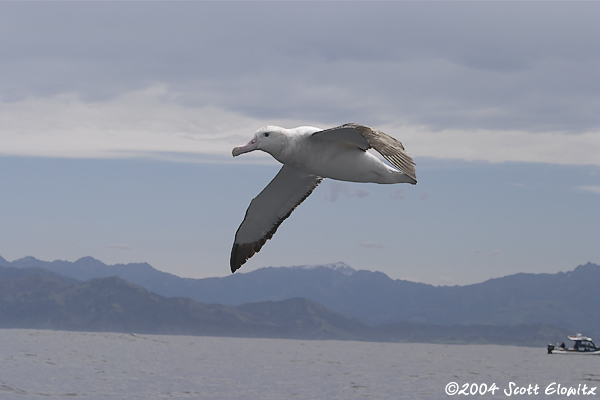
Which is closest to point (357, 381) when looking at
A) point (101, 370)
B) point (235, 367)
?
point (235, 367)

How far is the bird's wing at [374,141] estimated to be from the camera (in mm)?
14750

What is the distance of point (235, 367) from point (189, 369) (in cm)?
935

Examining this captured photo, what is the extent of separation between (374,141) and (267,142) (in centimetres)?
296

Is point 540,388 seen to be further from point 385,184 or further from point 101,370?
point 385,184

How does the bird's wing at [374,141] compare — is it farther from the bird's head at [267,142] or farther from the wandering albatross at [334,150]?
the bird's head at [267,142]

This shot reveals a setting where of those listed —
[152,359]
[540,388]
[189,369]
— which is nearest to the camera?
[540,388]

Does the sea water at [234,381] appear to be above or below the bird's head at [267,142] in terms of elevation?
below

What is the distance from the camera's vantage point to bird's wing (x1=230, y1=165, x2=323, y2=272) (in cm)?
2155

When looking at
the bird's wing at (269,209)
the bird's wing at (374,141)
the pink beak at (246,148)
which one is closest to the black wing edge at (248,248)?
the bird's wing at (269,209)

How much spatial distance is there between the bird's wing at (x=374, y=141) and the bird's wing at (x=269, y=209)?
158 inches

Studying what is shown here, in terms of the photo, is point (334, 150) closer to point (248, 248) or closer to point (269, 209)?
point (269, 209)

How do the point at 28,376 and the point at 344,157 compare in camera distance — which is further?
the point at 28,376

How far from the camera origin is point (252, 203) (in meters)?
22.1

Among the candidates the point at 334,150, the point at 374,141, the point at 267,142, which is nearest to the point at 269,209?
the point at 334,150
